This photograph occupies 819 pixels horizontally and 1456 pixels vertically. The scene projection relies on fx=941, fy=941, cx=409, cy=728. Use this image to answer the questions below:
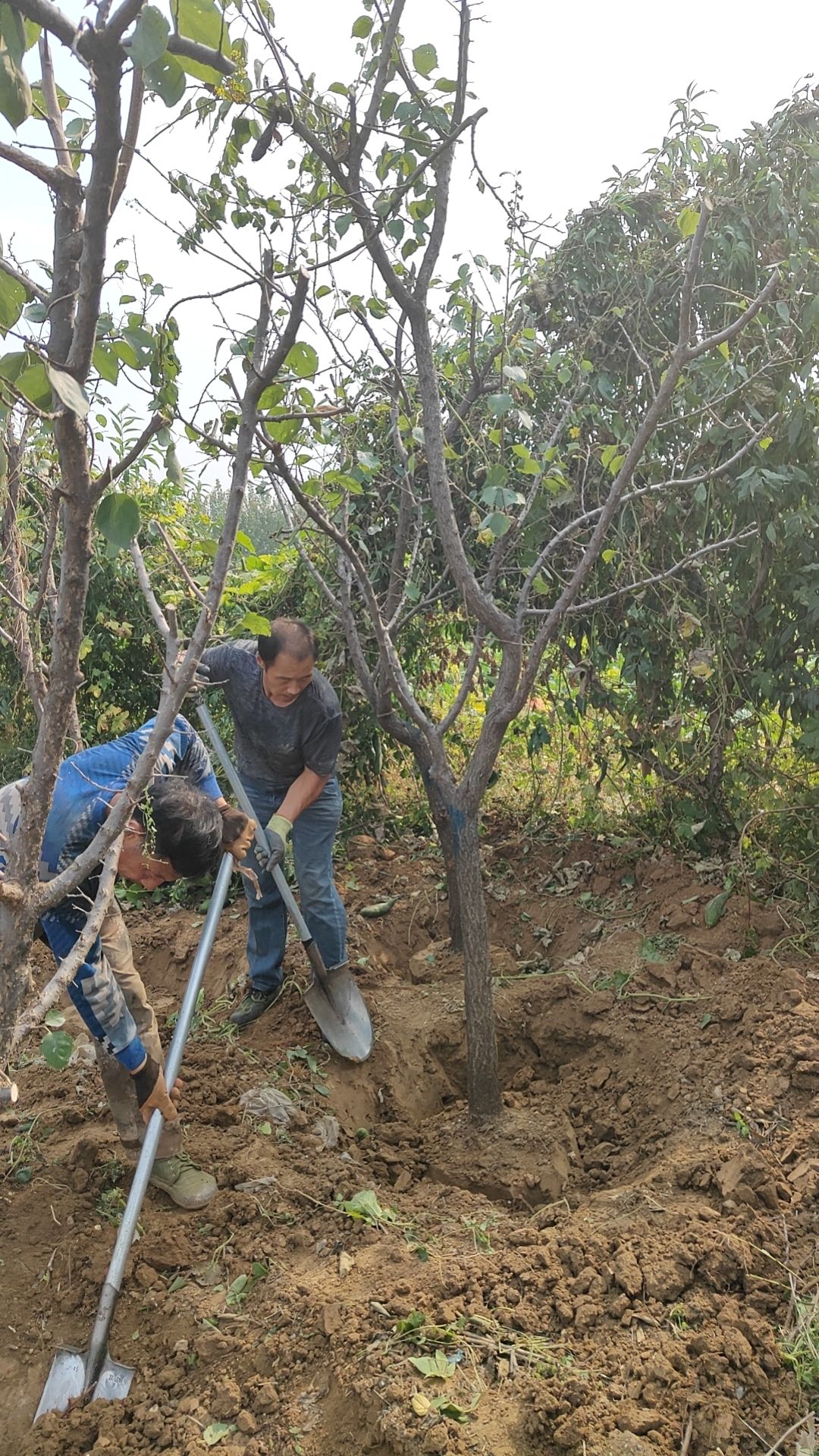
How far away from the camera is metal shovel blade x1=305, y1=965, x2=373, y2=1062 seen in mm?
3779

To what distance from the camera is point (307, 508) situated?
2.87 metres

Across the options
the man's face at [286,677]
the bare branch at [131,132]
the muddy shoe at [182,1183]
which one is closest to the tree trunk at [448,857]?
the man's face at [286,677]

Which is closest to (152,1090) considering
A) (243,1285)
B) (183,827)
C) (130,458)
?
(243,1285)

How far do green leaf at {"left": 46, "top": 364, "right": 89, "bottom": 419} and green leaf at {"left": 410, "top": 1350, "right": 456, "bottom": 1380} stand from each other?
2044 mm

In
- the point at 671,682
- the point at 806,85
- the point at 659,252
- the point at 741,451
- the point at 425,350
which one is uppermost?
the point at 806,85

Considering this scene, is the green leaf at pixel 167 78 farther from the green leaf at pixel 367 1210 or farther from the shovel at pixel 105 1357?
the green leaf at pixel 367 1210

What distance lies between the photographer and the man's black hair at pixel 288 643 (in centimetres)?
353

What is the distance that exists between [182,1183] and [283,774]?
5.37 feet

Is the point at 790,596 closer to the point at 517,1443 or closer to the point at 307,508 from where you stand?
the point at 307,508

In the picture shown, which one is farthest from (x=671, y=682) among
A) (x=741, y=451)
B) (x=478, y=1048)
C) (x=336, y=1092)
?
(x=336, y=1092)

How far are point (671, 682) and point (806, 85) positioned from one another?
7.65 feet

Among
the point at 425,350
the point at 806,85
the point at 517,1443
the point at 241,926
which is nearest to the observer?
the point at 517,1443

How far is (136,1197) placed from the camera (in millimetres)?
2523

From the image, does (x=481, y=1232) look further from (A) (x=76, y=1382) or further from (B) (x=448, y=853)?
(B) (x=448, y=853)
